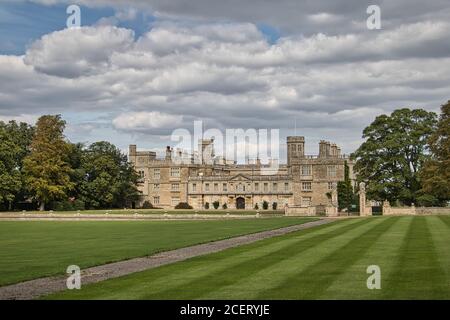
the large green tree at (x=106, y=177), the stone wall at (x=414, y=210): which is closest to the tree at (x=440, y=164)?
the stone wall at (x=414, y=210)

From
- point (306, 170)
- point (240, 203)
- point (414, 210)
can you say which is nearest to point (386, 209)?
point (414, 210)

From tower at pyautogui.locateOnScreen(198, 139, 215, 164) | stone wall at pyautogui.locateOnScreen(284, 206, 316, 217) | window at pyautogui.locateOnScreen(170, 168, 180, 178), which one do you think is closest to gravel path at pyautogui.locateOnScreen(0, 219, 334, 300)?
stone wall at pyautogui.locateOnScreen(284, 206, 316, 217)

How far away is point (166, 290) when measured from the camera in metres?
11.9

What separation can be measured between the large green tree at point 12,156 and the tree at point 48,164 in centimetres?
149

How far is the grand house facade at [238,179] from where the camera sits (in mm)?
79438

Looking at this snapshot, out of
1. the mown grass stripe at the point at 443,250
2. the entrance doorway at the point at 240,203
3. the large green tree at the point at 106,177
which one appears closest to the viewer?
the mown grass stripe at the point at 443,250

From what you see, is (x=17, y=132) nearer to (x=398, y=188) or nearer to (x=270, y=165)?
(x=270, y=165)

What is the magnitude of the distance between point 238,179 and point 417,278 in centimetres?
7186

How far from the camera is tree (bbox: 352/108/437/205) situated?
2429 inches

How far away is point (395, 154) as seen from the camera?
206 ft

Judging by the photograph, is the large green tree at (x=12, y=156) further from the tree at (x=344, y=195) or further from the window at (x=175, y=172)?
the tree at (x=344, y=195)

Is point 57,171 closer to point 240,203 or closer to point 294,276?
point 240,203

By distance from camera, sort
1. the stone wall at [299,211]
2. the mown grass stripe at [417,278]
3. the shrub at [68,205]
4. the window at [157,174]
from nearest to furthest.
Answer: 1. the mown grass stripe at [417,278]
2. the stone wall at [299,211]
3. the shrub at [68,205]
4. the window at [157,174]
